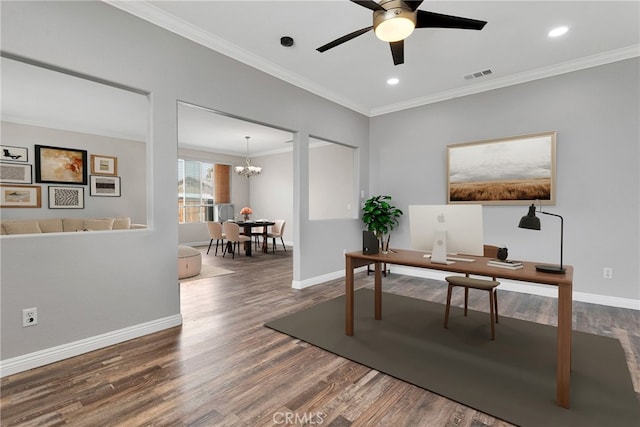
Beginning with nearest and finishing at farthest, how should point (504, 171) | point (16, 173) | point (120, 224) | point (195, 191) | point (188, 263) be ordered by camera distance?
point (504, 171), point (188, 263), point (16, 173), point (120, 224), point (195, 191)

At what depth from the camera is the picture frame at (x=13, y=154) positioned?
557 cm

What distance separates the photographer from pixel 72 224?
5.95m

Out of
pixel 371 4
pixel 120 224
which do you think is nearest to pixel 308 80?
pixel 371 4

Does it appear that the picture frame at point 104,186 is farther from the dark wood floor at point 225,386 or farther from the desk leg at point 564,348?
the desk leg at point 564,348

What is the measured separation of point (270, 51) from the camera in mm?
3453

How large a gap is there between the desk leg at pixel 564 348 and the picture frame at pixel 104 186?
8103mm

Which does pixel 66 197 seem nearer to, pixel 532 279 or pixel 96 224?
pixel 96 224

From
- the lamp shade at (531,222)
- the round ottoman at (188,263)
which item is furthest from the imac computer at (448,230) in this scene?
the round ottoman at (188,263)

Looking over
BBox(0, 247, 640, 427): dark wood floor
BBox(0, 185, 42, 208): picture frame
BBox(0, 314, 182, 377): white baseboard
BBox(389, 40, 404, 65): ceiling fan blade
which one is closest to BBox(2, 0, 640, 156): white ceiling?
BBox(389, 40, 404, 65): ceiling fan blade

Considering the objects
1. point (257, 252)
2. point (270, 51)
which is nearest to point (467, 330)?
point (270, 51)

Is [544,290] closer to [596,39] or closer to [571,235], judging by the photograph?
[571,235]

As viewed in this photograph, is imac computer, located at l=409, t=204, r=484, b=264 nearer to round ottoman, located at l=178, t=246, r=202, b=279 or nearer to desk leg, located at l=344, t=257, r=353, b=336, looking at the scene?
desk leg, located at l=344, t=257, r=353, b=336

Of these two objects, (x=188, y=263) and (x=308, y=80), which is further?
(x=188, y=263)

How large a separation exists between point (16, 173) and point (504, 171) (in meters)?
8.51
